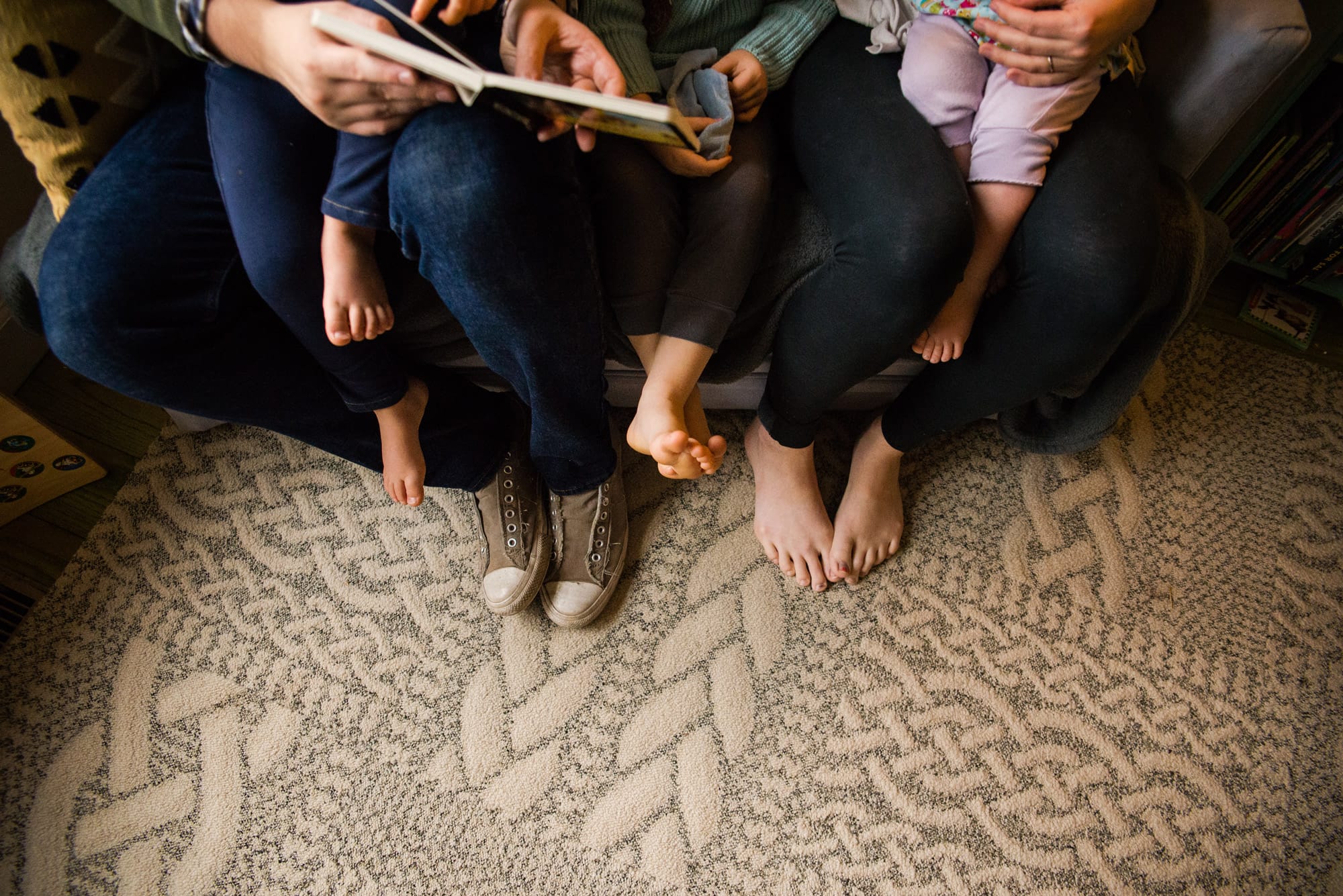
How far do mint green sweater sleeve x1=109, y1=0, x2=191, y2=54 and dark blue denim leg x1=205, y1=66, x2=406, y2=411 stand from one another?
51 mm

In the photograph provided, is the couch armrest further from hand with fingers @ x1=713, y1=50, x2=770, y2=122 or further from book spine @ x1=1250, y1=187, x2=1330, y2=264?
book spine @ x1=1250, y1=187, x2=1330, y2=264

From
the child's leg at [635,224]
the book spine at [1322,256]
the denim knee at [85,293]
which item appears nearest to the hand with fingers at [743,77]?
the child's leg at [635,224]

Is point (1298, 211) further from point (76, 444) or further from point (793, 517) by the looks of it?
point (76, 444)

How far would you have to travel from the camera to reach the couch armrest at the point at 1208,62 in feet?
2.32

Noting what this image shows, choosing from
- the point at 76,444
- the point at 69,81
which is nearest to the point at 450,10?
the point at 69,81

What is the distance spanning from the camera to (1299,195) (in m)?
1.19

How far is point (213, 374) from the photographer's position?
0.73 m

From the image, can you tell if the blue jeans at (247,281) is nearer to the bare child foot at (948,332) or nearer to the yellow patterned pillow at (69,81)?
the yellow patterned pillow at (69,81)

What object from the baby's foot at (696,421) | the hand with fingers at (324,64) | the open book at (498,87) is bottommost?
the baby's foot at (696,421)

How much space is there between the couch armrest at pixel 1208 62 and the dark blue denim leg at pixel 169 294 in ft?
3.44

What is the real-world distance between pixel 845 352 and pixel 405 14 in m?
0.54

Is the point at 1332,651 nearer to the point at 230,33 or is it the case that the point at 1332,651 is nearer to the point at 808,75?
the point at 808,75

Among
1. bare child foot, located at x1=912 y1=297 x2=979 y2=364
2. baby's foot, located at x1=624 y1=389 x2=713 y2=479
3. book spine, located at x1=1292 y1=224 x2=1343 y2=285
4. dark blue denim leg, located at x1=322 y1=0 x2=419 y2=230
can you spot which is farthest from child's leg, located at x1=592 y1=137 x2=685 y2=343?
book spine, located at x1=1292 y1=224 x2=1343 y2=285

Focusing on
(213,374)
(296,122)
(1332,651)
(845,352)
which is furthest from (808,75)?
(1332,651)
